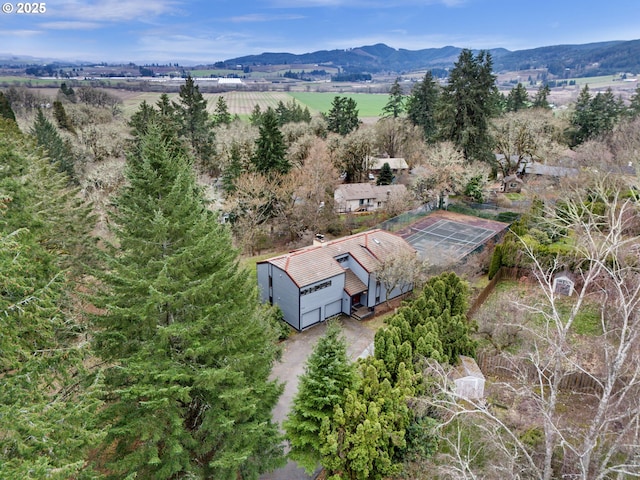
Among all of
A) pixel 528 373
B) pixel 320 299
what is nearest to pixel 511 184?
pixel 528 373

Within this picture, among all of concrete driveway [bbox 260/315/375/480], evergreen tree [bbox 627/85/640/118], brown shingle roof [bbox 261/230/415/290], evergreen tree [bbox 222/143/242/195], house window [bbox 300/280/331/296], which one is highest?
evergreen tree [bbox 627/85/640/118]

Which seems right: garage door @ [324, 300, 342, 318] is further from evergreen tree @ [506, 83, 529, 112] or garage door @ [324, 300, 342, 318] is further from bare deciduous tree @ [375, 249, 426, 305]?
evergreen tree @ [506, 83, 529, 112]

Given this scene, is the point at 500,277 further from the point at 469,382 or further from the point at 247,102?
the point at 247,102

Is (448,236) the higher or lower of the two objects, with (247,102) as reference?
lower

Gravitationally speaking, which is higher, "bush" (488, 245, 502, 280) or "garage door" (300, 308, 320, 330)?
"bush" (488, 245, 502, 280)

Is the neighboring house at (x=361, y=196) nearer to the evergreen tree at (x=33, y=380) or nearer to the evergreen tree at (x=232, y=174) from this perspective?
the evergreen tree at (x=232, y=174)

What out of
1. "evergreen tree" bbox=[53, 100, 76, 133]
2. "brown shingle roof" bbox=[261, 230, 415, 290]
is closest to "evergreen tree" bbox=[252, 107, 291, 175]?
"brown shingle roof" bbox=[261, 230, 415, 290]
